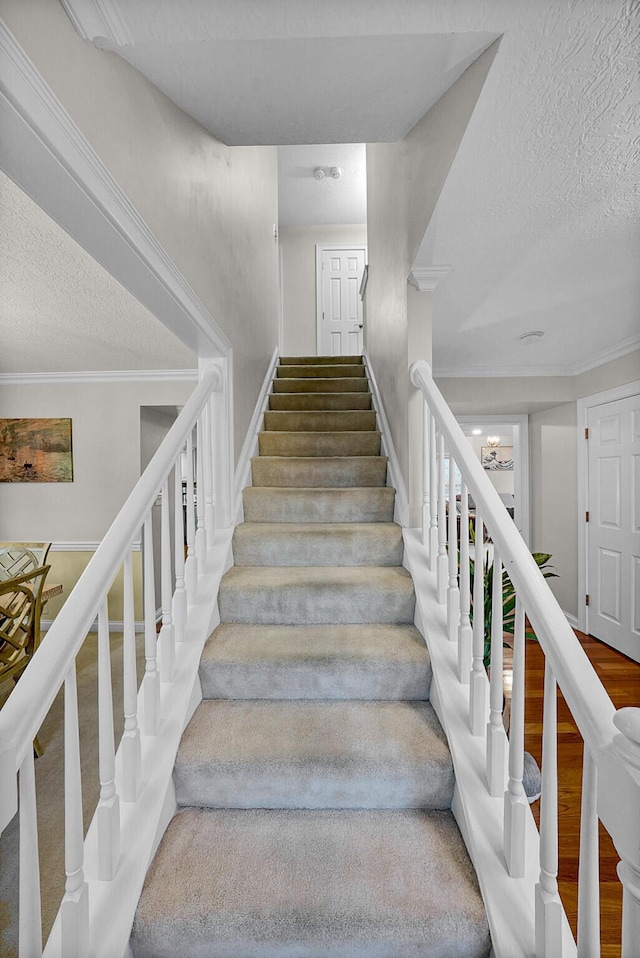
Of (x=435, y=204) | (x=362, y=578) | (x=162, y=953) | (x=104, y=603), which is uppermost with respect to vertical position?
(x=435, y=204)

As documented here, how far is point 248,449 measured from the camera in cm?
273

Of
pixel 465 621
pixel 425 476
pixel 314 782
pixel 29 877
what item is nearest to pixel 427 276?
pixel 425 476

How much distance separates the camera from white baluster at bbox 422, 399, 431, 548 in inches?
76.0

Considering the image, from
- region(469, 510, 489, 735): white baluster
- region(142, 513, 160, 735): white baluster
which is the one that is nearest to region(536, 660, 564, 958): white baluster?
region(469, 510, 489, 735): white baluster

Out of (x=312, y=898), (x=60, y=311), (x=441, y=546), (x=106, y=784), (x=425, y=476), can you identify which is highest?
(x=60, y=311)

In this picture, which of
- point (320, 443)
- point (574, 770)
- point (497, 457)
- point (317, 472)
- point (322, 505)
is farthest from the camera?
point (497, 457)

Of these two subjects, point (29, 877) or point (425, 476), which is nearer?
point (29, 877)

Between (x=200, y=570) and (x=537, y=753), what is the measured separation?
1896mm

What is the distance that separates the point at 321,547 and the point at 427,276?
1.30 metres

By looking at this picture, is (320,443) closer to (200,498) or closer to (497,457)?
→ (200,498)

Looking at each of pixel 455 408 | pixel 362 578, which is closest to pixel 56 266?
pixel 362 578

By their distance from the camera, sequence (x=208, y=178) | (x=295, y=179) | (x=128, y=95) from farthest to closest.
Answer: (x=295, y=179) → (x=208, y=178) → (x=128, y=95)

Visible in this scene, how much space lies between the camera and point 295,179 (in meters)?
4.57

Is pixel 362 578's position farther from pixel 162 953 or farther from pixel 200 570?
pixel 162 953
